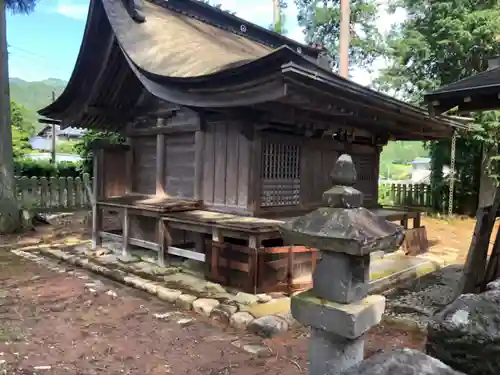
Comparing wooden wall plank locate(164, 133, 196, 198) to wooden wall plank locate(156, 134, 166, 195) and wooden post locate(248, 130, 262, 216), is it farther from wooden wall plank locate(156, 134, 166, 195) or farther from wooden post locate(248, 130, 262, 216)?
wooden post locate(248, 130, 262, 216)

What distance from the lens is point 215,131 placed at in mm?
7242

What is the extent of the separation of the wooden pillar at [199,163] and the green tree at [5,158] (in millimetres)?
6352

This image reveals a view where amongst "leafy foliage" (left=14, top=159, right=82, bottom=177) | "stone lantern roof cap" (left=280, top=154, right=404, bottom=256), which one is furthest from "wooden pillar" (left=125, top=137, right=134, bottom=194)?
"leafy foliage" (left=14, top=159, right=82, bottom=177)

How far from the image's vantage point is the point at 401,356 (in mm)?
1544

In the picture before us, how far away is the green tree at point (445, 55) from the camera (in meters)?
13.5

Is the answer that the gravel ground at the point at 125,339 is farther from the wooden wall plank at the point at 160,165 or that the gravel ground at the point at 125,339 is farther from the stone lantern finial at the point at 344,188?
the wooden wall plank at the point at 160,165

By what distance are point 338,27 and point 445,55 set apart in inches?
294

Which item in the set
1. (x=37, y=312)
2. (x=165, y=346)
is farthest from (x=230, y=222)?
(x=37, y=312)

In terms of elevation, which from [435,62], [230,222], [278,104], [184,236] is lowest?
[184,236]

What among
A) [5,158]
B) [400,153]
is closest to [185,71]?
[5,158]

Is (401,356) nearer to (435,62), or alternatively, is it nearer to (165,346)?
(165,346)

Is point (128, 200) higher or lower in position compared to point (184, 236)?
higher

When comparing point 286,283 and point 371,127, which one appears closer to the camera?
point 286,283

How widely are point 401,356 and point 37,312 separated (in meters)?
4.87
